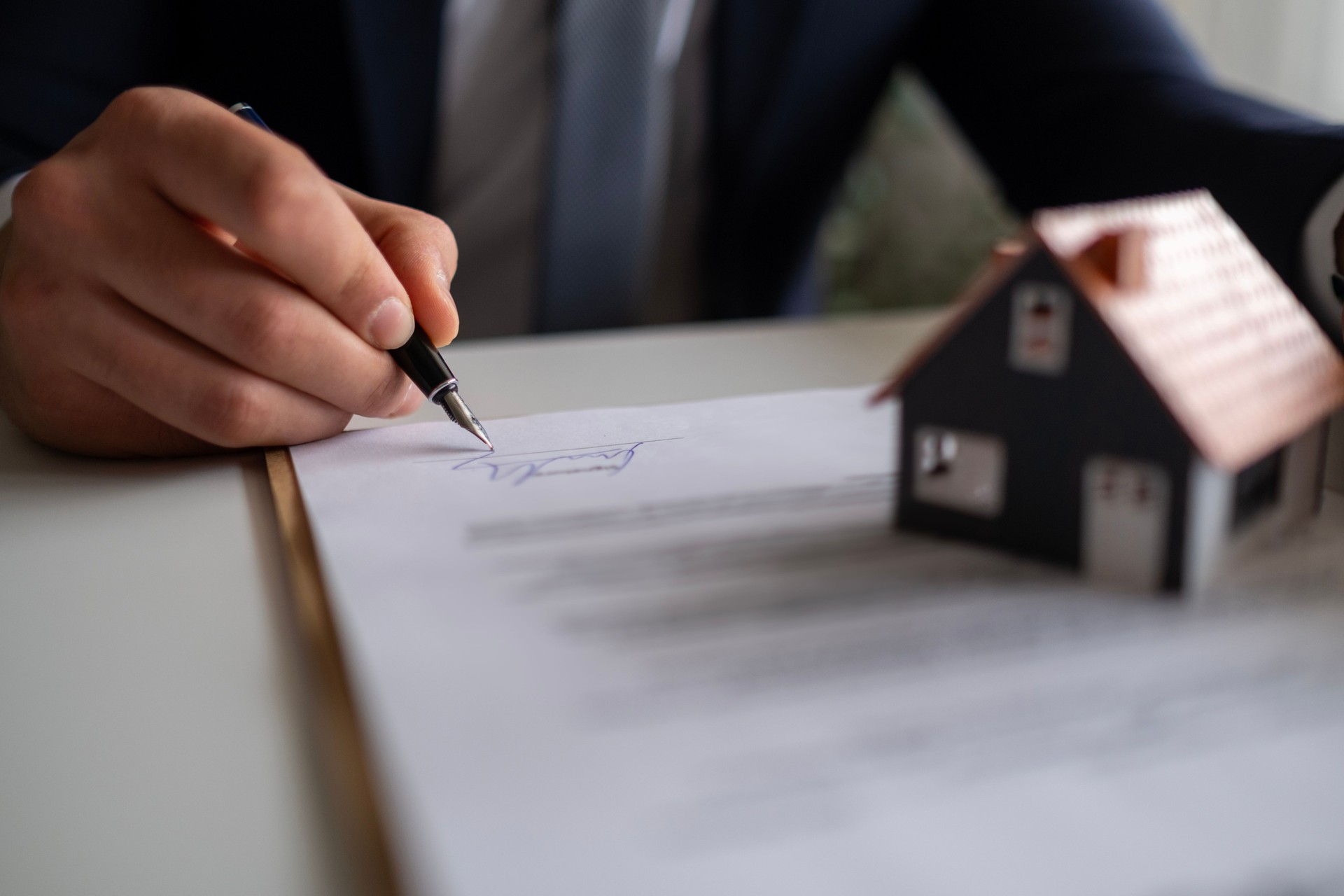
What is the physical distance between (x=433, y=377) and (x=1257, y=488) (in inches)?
12.9

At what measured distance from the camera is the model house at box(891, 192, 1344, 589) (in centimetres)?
26

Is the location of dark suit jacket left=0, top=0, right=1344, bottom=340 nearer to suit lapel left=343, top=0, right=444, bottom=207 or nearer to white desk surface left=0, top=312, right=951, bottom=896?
suit lapel left=343, top=0, right=444, bottom=207

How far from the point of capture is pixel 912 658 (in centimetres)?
24

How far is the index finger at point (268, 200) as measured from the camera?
0.39 metres

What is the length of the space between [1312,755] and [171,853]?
0.80 ft

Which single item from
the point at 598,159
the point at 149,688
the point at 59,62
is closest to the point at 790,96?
the point at 598,159

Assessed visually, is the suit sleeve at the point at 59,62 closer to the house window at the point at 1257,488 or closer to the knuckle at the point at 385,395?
the knuckle at the point at 385,395

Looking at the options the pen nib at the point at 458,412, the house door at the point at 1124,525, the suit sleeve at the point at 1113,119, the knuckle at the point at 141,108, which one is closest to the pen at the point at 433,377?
the pen nib at the point at 458,412

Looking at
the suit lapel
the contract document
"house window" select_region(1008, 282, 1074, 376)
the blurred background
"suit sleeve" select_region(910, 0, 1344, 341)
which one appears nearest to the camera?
the contract document

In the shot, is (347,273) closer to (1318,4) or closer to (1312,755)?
(1312,755)

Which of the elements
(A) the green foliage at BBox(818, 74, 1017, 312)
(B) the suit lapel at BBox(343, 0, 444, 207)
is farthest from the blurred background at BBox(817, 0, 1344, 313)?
(B) the suit lapel at BBox(343, 0, 444, 207)

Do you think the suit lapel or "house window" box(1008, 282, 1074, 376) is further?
the suit lapel
